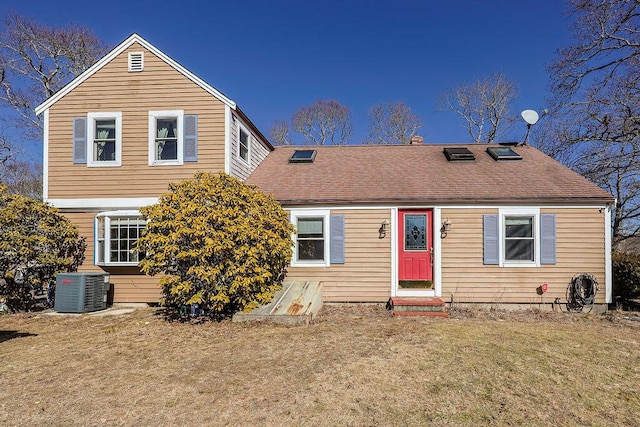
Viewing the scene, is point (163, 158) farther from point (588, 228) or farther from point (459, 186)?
point (588, 228)

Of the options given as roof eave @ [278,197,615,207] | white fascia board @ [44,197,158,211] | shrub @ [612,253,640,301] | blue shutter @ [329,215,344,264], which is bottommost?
shrub @ [612,253,640,301]

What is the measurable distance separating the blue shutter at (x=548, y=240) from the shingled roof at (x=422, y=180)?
0.50 metres

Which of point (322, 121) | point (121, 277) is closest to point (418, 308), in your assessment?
point (121, 277)

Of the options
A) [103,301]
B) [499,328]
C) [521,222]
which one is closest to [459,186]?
[521,222]

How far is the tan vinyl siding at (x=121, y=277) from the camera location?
9.12m

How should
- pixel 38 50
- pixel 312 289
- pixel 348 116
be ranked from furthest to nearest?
pixel 348 116 → pixel 38 50 → pixel 312 289

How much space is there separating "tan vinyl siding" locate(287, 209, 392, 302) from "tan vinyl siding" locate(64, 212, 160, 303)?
12.8 ft

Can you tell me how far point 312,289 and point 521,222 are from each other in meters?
5.51

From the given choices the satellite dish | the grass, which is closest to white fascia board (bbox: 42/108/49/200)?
the grass

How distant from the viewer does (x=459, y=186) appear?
919cm

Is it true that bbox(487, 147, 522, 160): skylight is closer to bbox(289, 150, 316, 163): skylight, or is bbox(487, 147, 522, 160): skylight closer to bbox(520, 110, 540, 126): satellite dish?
bbox(520, 110, 540, 126): satellite dish

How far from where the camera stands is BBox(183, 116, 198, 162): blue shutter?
9.14m

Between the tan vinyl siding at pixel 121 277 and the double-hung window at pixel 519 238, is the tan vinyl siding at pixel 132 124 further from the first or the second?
the double-hung window at pixel 519 238

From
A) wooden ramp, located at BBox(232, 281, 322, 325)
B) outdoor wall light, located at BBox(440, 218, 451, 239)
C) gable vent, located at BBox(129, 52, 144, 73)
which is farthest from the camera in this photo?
gable vent, located at BBox(129, 52, 144, 73)
